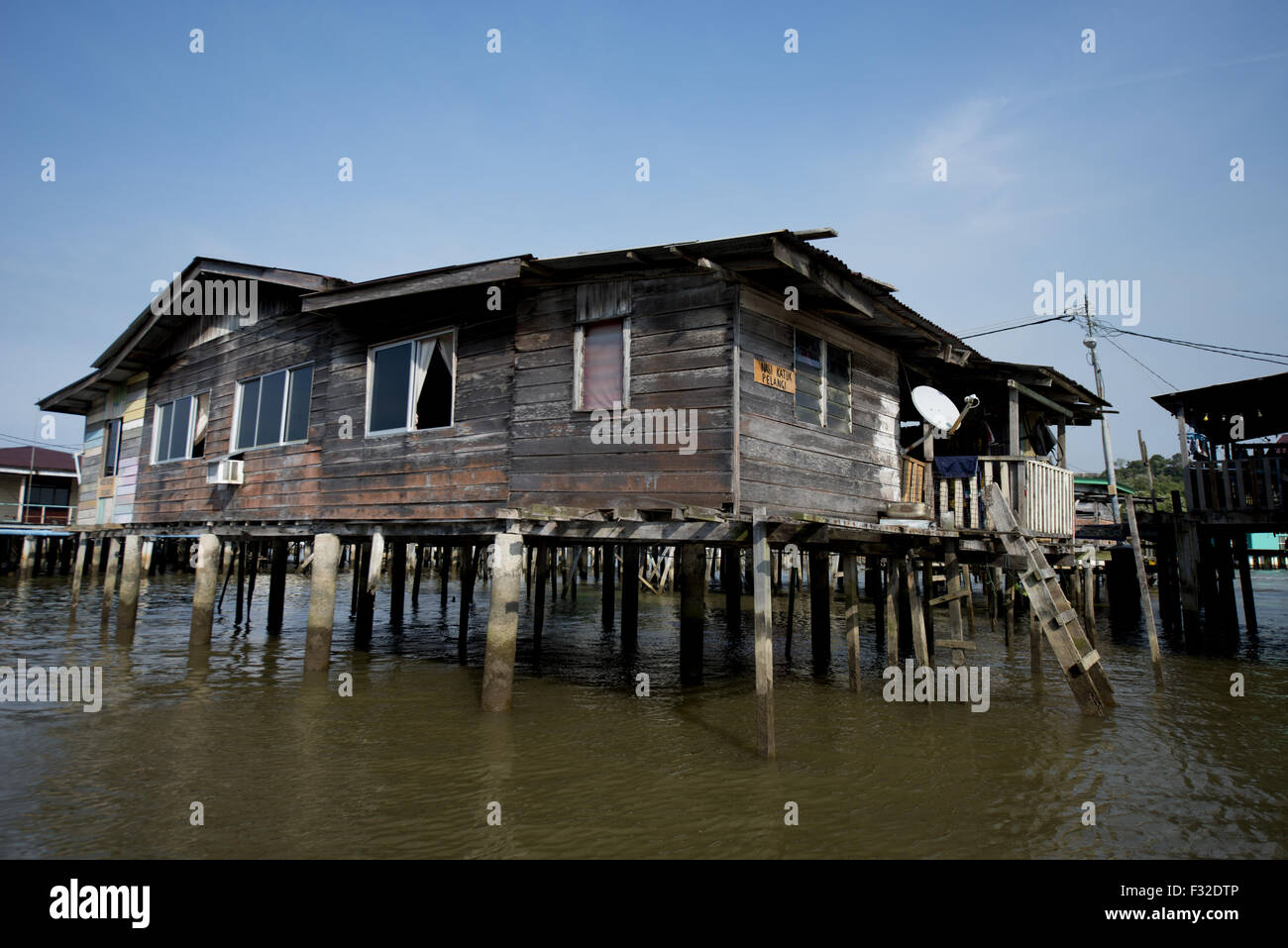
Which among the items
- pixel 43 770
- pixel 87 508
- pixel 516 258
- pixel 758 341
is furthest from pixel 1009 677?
pixel 87 508

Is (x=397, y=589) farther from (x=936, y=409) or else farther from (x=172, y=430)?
(x=936, y=409)

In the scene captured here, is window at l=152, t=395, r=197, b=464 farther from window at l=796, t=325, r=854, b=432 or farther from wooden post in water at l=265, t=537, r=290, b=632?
window at l=796, t=325, r=854, b=432

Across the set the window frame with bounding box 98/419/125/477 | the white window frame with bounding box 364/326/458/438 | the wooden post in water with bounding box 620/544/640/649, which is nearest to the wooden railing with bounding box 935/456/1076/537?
the wooden post in water with bounding box 620/544/640/649

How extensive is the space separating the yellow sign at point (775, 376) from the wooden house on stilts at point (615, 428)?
0.12 feet

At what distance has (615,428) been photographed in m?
10.0

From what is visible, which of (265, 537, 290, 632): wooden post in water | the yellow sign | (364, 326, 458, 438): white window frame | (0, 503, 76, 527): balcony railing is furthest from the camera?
(0, 503, 76, 527): balcony railing

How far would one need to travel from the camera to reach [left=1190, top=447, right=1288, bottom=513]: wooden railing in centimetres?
1709

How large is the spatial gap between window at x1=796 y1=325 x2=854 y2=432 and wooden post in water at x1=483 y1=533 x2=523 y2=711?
172 inches

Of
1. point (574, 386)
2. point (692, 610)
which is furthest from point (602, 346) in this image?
point (692, 610)

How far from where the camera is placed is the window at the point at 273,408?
1391cm

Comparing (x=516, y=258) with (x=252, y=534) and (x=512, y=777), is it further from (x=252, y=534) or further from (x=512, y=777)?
(x=252, y=534)

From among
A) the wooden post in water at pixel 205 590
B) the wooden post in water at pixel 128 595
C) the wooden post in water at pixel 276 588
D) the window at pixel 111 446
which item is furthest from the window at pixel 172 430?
the wooden post in water at pixel 205 590

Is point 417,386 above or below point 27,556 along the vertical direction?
above

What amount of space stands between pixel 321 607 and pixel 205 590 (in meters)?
3.88
